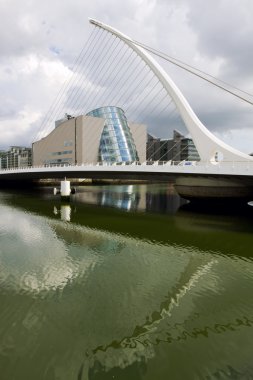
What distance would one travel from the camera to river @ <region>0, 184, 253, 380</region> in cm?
661

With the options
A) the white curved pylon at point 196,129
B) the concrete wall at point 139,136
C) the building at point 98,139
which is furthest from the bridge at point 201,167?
the concrete wall at point 139,136

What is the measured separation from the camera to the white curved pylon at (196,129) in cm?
2870

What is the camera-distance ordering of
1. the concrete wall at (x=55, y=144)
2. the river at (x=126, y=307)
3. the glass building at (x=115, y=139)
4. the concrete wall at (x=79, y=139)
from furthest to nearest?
1. the concrete wall at (x=55, y=144)
2. the concrete wall at (x=79, y=139)
3. the glass building at (x=115, y=139)
4. the river at (x=126, y=307)

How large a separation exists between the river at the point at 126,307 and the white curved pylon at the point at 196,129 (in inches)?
455

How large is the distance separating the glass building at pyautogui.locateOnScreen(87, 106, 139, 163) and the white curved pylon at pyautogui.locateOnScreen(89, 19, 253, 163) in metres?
57.4

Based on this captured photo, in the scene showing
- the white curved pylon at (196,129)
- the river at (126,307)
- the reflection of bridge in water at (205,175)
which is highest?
the white curved pylon at (196,129)

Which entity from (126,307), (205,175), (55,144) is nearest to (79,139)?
(55,144)

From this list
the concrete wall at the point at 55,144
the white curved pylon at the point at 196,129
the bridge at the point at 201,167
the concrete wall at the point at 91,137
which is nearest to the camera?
the bridge at the point at 201,167

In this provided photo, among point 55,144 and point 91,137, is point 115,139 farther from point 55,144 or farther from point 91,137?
point 55,144

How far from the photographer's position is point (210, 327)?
27.6 ft

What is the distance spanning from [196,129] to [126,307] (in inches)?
1024

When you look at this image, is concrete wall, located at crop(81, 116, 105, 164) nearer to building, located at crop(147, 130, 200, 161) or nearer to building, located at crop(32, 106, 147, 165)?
building, located at crop(32, 106, 147, 165)

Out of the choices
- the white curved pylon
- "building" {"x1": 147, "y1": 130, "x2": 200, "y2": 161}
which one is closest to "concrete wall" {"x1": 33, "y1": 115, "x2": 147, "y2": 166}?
"building" {"x1": 147, "y1": 130, "x2": 200, "y2": 161}

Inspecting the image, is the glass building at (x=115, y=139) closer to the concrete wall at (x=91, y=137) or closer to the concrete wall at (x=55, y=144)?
the concrete wall at (x=91, y=137)
